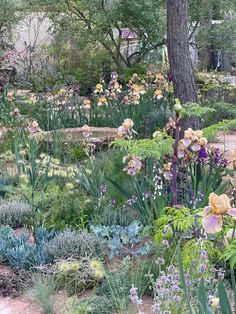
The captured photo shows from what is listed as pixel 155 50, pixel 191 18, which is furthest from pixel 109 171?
pixel 155 50

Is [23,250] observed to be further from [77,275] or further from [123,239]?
[123,239]

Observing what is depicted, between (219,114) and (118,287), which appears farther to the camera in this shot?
(219,114)

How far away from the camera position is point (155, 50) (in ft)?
52.7

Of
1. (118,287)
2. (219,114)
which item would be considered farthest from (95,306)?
(219,114)

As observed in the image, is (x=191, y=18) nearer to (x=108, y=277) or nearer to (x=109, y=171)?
(x=109, y=171)

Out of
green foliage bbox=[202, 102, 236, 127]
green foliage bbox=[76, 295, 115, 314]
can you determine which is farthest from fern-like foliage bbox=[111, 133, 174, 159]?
green foliage bbox=[202, 102, 236, 127]

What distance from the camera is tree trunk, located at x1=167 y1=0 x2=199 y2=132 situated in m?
7.62

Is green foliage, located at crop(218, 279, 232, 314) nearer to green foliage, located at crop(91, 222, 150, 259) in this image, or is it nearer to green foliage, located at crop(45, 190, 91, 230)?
green foliage, located at crop(91, 222, 150, 259)

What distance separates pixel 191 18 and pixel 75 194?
987 centimetres

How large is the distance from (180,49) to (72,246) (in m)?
3.92

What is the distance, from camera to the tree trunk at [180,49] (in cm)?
762

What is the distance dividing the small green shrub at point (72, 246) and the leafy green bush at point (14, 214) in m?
0.86

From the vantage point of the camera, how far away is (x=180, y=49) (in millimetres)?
7820

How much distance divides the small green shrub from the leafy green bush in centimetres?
86
